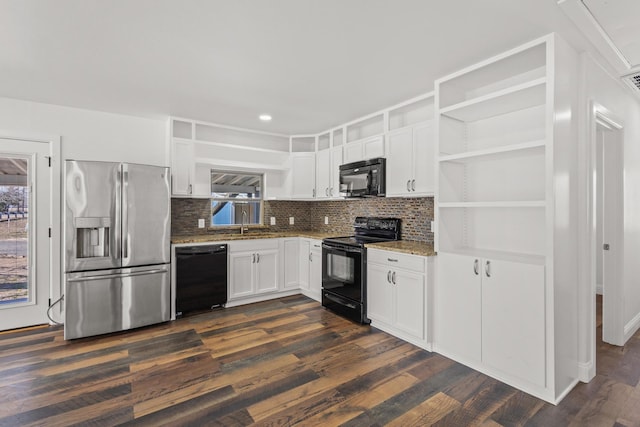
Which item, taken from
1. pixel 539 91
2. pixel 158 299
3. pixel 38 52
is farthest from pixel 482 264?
pixel 38 52

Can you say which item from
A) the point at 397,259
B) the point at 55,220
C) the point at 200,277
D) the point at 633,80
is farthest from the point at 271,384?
the point at 633,80

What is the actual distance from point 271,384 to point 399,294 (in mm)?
1504

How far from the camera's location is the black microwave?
3.81m

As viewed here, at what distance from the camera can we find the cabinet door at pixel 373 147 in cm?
391

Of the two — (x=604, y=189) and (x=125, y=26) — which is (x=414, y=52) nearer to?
(x=125, y=26)

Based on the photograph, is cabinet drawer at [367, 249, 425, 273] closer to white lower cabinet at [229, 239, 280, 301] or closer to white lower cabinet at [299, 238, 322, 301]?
white lower cabinet at [299, 238, 322, 301]

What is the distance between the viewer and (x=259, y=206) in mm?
5254

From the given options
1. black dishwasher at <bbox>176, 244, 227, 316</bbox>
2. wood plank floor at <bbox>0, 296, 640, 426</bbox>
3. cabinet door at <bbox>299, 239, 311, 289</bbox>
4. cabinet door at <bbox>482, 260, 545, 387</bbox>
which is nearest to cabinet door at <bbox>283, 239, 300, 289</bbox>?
cabinet door at <bbox>299, 239, 311, 289</bbox>

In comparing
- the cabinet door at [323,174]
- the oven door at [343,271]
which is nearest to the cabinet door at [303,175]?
the cabinet door at [323,174]

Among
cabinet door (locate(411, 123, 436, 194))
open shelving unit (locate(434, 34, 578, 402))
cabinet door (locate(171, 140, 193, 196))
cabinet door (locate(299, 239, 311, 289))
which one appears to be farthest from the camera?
cabinet door (locate(299, 239, 311, 289))

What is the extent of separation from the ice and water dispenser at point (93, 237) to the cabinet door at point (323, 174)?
2712mm

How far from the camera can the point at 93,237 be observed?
351 centimetres

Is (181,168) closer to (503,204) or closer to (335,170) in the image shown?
(335,170)

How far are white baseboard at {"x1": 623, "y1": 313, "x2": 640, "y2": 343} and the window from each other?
4.57 m
